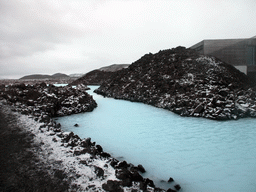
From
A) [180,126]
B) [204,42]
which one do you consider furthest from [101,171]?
[204,42]

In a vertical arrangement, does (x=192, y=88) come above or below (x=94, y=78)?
below

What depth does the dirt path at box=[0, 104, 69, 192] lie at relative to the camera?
2994 millimetres

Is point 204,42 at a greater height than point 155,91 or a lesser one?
greater

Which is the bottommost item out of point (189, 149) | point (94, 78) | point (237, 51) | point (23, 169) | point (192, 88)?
point (189, 149)

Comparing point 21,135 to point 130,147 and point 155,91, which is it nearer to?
point 130,147

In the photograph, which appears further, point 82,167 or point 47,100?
point 47,100

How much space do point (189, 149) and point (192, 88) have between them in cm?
855

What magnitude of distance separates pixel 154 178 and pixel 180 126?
4.39 metres

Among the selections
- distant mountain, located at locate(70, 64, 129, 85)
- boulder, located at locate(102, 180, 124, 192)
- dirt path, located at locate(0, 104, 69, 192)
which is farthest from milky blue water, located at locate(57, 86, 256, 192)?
distant mountain, located at locate(70, 64, 129, 85)

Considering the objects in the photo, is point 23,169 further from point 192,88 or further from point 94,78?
point 94,78

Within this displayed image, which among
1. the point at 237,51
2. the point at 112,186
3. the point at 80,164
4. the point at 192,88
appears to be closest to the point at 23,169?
the point at 80,164

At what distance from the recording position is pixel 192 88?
41.2 ft

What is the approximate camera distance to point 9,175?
3.30 metres

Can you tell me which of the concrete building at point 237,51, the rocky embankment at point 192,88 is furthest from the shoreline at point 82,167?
the concrete building at point 237,51
